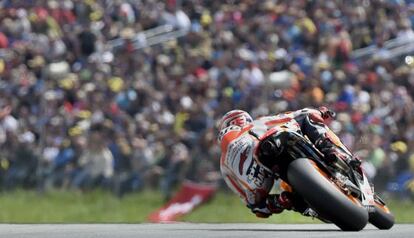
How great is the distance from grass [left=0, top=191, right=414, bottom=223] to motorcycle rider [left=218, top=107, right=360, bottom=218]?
2.86 metres

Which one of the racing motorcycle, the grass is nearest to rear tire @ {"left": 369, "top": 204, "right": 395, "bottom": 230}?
the racing motorcycle

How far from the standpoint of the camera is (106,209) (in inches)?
586

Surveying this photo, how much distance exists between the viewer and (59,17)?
67.7 feet

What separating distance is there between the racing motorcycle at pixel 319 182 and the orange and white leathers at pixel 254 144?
0.64 feet

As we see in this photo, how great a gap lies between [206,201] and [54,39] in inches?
260

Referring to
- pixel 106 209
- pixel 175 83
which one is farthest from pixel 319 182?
pixel 175 83

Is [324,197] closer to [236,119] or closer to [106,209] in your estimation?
[236,119]

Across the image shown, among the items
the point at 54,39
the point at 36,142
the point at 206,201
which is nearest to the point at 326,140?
the point at 206,201

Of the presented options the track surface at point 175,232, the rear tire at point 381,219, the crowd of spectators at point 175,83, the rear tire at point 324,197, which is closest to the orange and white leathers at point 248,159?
the track surface at point 175,232

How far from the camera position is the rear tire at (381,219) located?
1023 centimetres

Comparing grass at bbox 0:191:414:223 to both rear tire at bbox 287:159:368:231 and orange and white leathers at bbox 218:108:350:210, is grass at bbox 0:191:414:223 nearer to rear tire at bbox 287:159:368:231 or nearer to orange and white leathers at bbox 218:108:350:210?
orange and white leathers at bbox 218:108:350:210

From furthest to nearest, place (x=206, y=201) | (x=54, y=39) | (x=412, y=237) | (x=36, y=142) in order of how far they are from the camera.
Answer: (x=54, y=39) < (x=36, y=142) < (x=206, y=201) < (x=412, y=237)

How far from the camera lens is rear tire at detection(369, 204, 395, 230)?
10234mm

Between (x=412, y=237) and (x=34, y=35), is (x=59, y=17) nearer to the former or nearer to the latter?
(x=34, y=35)
